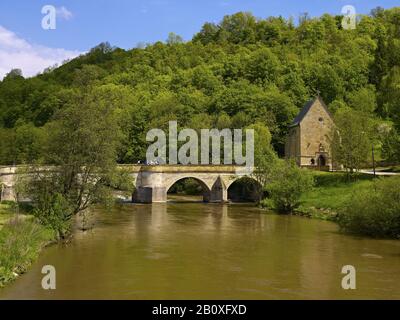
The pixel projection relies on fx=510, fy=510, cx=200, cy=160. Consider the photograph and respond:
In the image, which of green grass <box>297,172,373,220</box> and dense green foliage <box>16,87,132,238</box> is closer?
dense green foliage <box>16,87,132,238</box>

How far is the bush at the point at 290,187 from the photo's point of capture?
141ft

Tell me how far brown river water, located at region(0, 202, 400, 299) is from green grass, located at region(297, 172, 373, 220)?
4.64 meters

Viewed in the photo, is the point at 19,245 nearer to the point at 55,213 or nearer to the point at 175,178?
the point at 55,213

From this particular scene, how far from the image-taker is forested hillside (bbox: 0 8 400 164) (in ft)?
261

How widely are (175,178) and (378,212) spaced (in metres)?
30.8

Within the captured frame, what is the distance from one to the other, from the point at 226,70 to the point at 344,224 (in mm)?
77125

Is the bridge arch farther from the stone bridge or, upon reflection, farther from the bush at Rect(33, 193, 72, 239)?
the bush at Rect(33, 193, 72, 239)

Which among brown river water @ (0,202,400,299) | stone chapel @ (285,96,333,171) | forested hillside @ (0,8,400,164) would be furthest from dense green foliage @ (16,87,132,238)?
stone chapel @ (285,96,333,171)

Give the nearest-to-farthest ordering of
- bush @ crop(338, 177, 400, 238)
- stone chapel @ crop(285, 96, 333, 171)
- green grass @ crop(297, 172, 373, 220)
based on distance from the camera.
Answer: bush @ crop(338, 177, 400, 238)
green grass @ crop(297, 172, 373, 220)
stone chapel @ crop(285, 96, 333, 171)

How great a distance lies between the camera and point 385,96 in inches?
3300

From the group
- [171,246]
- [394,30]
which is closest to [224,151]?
[171,246]

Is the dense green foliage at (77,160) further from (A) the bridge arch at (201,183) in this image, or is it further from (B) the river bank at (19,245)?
(A) the bridge arch at (201,183)

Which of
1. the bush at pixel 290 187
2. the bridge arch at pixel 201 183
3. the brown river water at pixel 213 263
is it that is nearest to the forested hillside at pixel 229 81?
the bridge arch at pixel 201 183

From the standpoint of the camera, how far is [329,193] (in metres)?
45.9
